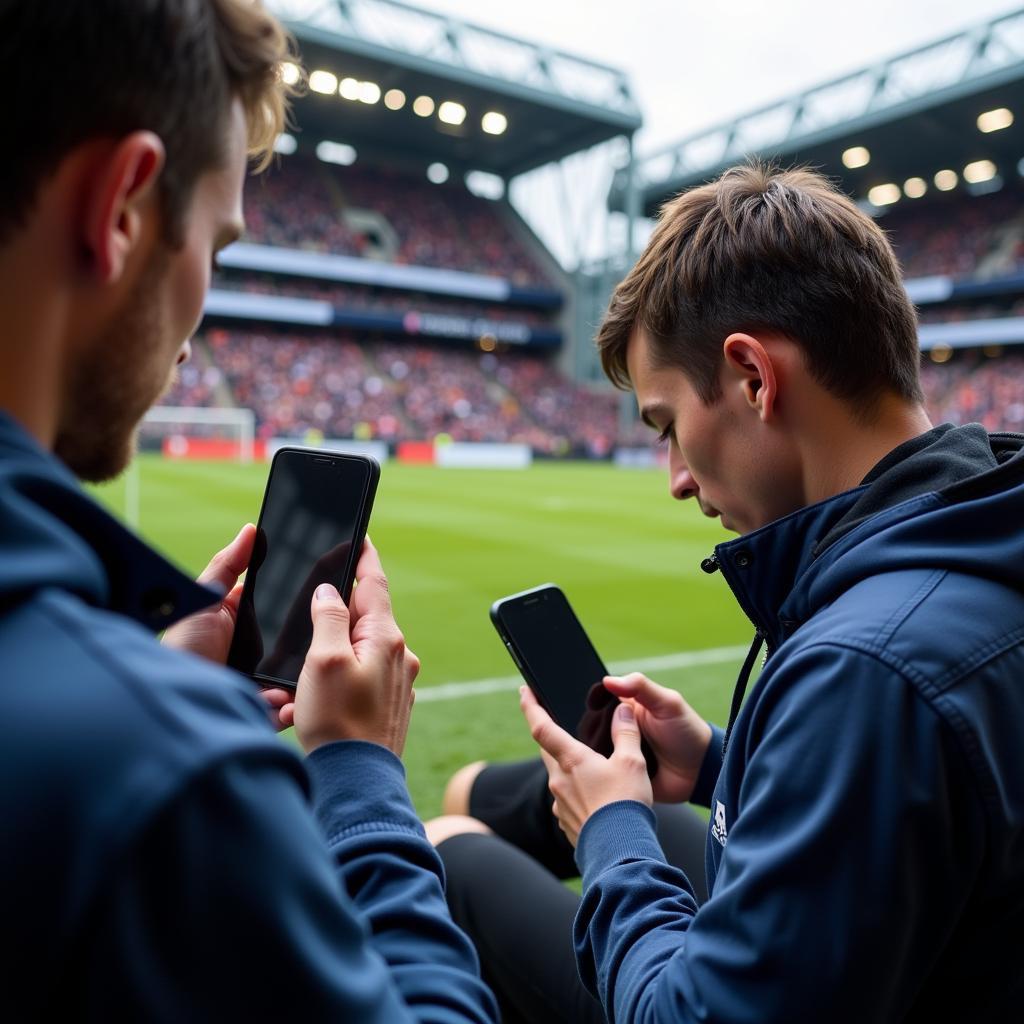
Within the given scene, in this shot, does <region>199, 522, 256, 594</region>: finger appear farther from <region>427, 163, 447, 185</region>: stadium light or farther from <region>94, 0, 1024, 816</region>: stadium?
<region>427, 163, 447, 185</region>: stadium light

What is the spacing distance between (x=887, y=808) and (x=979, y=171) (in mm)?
48162

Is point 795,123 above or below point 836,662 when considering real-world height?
above

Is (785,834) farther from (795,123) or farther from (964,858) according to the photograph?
(795,123)

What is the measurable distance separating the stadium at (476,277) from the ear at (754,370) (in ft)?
48.9

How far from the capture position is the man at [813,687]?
1.12 metres

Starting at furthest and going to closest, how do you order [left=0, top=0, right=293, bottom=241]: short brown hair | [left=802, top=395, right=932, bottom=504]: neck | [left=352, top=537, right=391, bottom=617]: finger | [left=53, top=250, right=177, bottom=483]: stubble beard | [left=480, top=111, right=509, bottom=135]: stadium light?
[left=480, top=111, right=509, bottom=135]: stadium light → [left=802, top=395, right=932, bottom=504]: neck → [left=352, top=537, right=391, bottom=617]: finger → [left=53, top=250, right=177, bottom=483]: stubble beard → [left=0, top=0, right=293, bottom=241]: short brown hair

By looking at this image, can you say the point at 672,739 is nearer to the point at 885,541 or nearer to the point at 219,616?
the point at 885,541

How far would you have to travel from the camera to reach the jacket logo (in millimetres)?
1524

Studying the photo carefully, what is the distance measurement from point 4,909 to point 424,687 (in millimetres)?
5331

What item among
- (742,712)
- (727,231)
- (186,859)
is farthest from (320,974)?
(727,231)

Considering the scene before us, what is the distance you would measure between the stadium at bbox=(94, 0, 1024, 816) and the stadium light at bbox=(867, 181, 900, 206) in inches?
7.5

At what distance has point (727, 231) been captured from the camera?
1.74 m

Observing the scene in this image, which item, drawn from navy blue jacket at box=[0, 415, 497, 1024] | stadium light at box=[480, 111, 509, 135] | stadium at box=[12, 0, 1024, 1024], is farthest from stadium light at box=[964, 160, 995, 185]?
navy blue jacket at box=[0, 415, 497, 1024]

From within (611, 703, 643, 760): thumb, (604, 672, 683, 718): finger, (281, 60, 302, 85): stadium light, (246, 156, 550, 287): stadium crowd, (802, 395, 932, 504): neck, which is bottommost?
(611, 703, 643, 760): thumb
